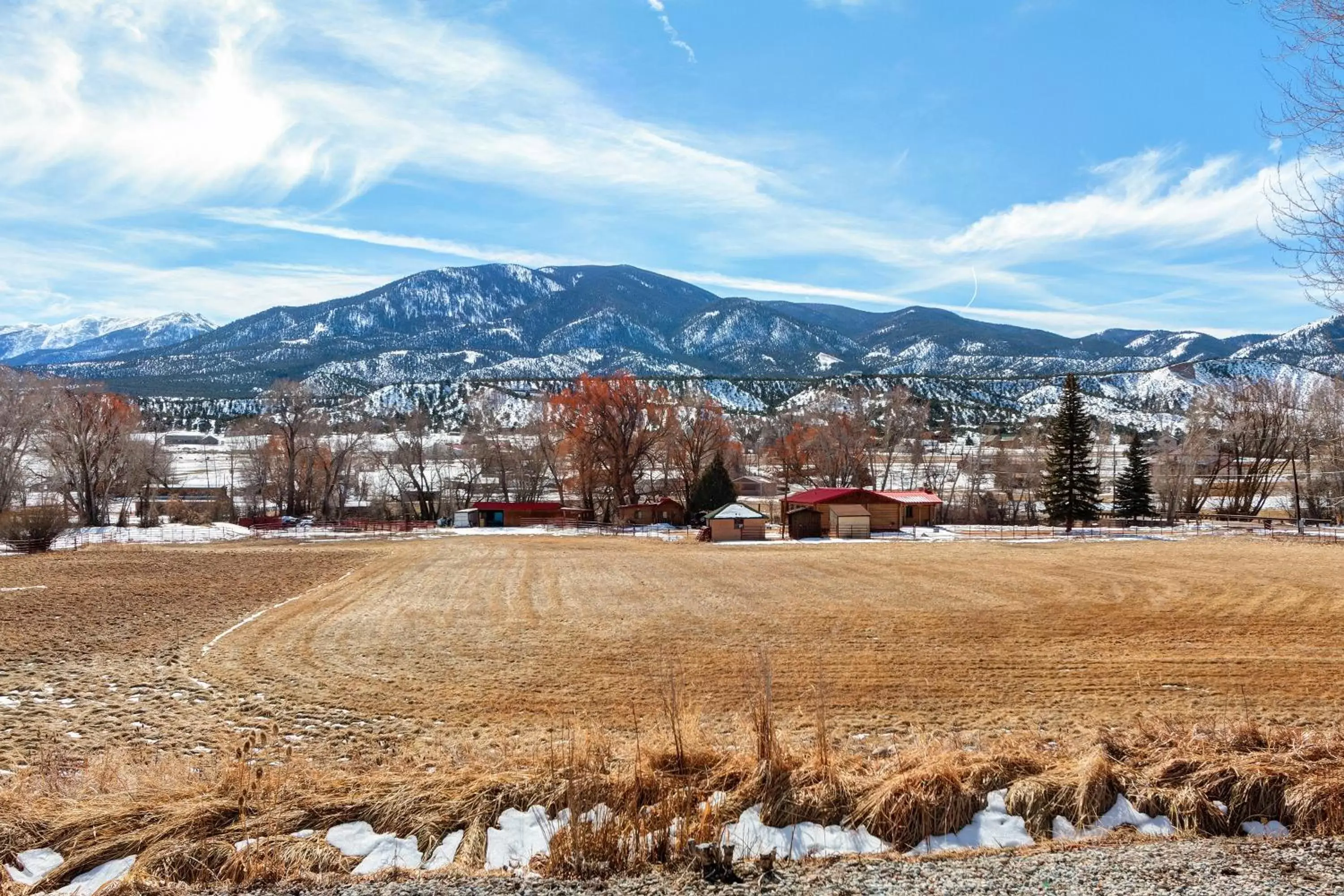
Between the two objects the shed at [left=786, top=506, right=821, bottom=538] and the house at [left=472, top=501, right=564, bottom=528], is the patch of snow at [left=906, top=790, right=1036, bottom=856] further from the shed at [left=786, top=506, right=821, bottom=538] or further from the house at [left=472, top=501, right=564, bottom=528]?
the house at [left=472, top=501, right=564, bottom=528]

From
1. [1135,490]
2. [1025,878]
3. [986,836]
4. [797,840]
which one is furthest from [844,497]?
[1025,878]

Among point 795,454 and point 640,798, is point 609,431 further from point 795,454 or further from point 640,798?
point 640,798

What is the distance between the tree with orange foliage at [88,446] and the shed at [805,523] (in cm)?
5359

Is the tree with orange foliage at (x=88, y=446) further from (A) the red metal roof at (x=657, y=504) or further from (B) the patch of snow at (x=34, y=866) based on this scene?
(B) the patch of snow at (x=34, y=866)

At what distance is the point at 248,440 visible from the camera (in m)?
81.1

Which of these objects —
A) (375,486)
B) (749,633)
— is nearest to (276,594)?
(749,633)

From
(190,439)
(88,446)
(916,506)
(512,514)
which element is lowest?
(512,514)

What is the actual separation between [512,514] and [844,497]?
29862mm

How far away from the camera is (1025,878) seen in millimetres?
4625

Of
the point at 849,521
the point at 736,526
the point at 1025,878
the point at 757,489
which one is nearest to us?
the point at 1025,878

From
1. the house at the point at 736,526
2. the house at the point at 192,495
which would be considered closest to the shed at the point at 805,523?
the house at the point at 736,526

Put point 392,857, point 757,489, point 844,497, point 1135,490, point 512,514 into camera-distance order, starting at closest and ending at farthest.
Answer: point 392,857 < point 844,497 < point 1135,490 < point 512,514 < point 757,489

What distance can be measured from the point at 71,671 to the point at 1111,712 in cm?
1877

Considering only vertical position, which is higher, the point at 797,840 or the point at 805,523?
the point at 797,840
